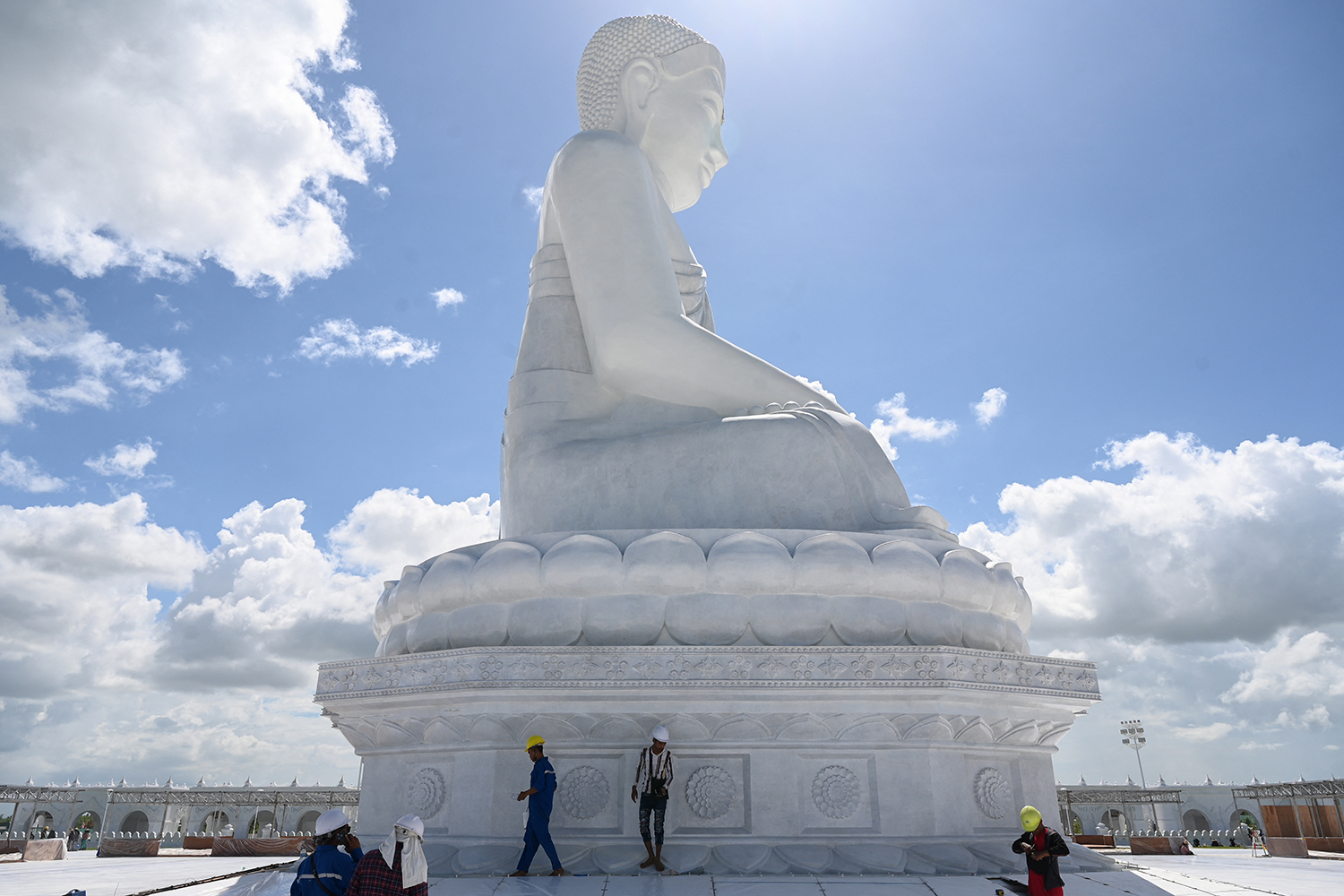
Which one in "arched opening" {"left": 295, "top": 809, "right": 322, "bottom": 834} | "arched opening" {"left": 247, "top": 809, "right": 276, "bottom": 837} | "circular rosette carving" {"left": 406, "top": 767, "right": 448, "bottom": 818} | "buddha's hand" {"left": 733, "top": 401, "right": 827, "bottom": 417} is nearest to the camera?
"circular rosette carving" {"left": 406, "top": 767, "right": 448, "bottom": 818}

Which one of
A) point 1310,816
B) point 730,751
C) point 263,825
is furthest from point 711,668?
point 263,825

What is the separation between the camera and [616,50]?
9.48 m

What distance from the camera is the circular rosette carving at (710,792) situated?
5176 millimetres

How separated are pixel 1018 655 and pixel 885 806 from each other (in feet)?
4.35

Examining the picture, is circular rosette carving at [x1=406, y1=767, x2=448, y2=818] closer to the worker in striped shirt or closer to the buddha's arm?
the worker in striped shirt

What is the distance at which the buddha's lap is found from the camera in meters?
6.59

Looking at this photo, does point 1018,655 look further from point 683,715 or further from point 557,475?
point 557,475

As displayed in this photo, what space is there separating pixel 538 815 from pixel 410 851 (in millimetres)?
1514

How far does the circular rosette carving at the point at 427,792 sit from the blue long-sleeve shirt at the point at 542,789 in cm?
82

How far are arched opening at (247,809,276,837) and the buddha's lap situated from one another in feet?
48.0

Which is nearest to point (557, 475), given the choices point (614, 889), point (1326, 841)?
point (614, 889)

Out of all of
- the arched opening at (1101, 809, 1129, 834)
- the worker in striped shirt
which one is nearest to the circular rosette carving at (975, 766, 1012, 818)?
the worker in striped shirt

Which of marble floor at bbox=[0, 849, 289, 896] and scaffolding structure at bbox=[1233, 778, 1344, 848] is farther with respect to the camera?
scaffolding structure at bbox=[1233, 778, 1344, 848]

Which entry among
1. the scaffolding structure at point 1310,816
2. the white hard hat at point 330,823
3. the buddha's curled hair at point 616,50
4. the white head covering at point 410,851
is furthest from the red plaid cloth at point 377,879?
the scaffolding structure at point 1310,816
